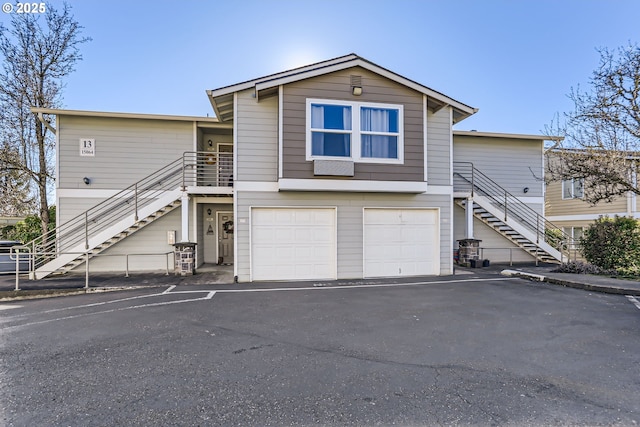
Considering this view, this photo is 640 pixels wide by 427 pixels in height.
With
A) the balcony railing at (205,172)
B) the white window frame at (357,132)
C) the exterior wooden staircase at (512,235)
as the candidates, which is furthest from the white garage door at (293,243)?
the exterior wooden staircase at (512,235)

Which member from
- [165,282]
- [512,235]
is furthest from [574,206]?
[165,282]

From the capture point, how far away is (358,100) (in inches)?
369

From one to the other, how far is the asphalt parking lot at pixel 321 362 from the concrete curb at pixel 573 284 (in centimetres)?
99

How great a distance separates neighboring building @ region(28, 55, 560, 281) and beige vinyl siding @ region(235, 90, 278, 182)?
30 mm

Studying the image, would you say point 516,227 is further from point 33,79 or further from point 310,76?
point 33,79

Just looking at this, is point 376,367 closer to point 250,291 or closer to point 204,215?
point 250,291

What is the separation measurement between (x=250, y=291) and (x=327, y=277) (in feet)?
8.61

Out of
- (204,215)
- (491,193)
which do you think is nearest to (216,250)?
(204,215)

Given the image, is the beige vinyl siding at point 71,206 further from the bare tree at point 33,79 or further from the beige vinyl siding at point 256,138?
the beige vinyl siding at point 256,138

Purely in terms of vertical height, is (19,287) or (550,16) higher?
(550,16)

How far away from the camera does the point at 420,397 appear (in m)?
2.97

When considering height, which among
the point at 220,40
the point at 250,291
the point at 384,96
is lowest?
the point at 250,291

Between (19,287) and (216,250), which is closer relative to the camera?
(19,287)

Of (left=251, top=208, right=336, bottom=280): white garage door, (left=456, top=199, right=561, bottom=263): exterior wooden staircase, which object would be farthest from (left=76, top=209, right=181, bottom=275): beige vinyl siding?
(left=456, top=199, right=561, bottom=263): exterior wooden staircase
